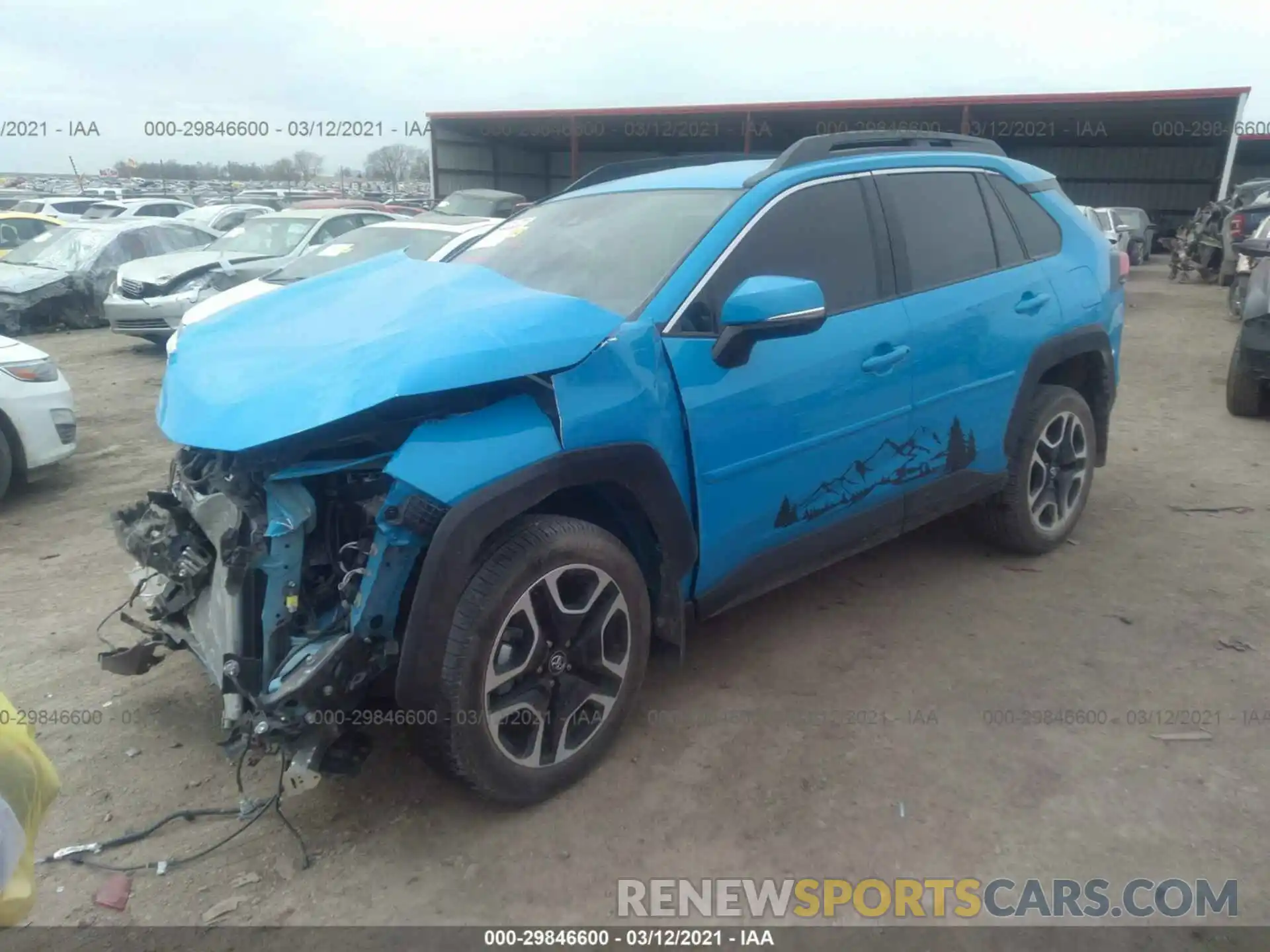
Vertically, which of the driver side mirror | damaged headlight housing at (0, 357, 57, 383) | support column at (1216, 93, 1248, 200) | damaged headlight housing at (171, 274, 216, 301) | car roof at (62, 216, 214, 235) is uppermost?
support column at (1216, 93, 1248, 200)

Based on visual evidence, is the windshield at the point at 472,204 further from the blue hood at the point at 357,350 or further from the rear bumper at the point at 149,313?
the blue hood at the point at 357,350

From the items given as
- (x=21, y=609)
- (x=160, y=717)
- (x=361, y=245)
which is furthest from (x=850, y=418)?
(x=361, y=245)

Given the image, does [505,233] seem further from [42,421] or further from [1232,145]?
[1232,145]

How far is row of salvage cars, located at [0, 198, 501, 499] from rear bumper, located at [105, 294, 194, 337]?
0.04ft

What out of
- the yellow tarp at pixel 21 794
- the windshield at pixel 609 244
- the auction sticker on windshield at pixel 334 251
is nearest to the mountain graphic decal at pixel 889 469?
the windshield at pixel 609 244

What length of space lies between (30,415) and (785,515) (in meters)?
4.66

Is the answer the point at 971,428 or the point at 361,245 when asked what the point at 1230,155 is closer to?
the point at 361,245

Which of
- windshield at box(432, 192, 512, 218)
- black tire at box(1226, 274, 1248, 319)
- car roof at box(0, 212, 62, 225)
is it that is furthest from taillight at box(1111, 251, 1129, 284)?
car roof at box(0, 212, 62, 225)

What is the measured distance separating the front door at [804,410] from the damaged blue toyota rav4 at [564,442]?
1 cm

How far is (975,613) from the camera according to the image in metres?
4.05

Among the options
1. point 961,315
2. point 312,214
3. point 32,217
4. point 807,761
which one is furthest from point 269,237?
point 807,761

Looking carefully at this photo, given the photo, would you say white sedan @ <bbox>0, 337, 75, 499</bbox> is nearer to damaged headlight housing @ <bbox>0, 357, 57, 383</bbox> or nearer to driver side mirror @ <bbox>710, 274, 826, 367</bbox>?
damaged headlight housing @ <bbox>0, 357, 57, 383</bbox>

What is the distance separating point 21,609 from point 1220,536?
580 centimetres

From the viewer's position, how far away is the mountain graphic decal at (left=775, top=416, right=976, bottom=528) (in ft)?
11.1
